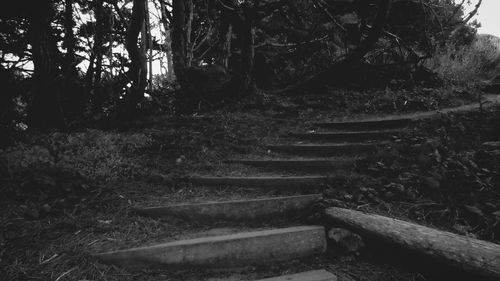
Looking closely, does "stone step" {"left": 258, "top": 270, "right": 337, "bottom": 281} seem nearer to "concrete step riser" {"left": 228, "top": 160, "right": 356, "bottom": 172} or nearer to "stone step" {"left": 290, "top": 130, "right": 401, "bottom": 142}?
"concrete step riser" {"left": 228, "top": 160, "right": 356, "bottom": 172}

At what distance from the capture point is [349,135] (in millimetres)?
4758

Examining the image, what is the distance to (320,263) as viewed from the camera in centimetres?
235

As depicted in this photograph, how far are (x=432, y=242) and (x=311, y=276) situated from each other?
2.63 feet

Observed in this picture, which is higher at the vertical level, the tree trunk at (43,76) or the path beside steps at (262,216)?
the tree trunk at (43,76)

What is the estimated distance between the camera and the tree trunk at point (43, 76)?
5504 millimetres

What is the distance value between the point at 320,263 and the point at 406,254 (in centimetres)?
60

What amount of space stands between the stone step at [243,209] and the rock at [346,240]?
45 centimetres

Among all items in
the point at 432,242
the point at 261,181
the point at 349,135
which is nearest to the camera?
the point at 432,242

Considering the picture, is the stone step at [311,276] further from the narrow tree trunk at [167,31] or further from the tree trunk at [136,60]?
the narrow tree trunk at [167,31]

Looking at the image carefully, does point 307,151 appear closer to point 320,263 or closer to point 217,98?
point 320,263

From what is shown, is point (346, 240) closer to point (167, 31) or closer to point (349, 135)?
point (349, 135)

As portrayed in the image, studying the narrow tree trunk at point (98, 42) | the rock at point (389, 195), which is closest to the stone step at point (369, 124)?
the rock at point (389, 195)

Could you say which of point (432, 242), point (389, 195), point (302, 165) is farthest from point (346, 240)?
point (302, 165)

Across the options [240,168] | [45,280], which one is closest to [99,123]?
[240,168]
